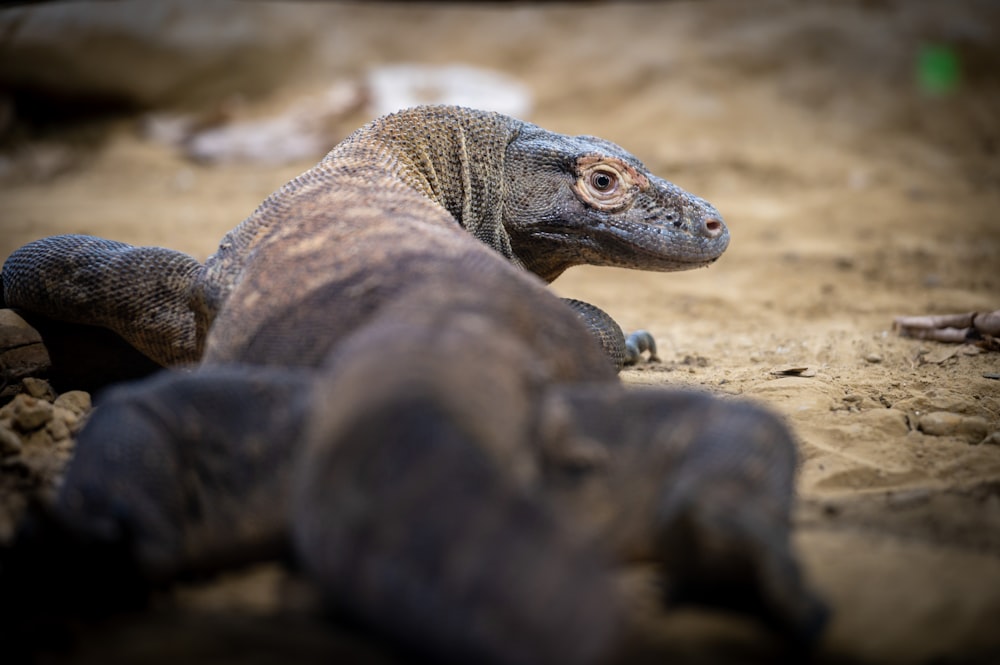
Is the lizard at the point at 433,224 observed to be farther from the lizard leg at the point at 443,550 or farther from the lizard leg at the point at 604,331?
the lizard leg at the point at 443,550

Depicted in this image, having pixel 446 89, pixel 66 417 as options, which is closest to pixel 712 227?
pixel 66 417

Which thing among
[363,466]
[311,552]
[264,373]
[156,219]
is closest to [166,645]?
[311,552]

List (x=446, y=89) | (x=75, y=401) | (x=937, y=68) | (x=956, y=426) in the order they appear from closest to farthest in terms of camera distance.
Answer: (x=956, y=426)
(x=75, y=401)
(x=937, y=68)
(x=446, y=89)

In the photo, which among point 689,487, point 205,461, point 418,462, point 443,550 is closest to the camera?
point 443,550

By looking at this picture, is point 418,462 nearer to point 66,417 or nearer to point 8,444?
point 8,444

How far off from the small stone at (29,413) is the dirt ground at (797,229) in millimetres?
1749

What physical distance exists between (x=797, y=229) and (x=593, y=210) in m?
5.23

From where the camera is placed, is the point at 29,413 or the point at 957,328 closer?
the point at 29,413

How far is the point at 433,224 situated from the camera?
3570 millimetres

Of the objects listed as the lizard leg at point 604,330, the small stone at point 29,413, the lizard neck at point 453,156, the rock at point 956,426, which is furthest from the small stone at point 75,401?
the rock at point 956,426

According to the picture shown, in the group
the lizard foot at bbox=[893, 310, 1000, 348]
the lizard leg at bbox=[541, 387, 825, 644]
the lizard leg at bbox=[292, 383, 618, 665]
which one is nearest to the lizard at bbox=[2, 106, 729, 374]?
the lizard leg at bbox=[541, 387, 825, 644]

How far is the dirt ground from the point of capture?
252cm

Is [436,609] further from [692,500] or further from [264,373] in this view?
[264,373]

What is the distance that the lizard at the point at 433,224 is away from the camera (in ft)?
12.5
